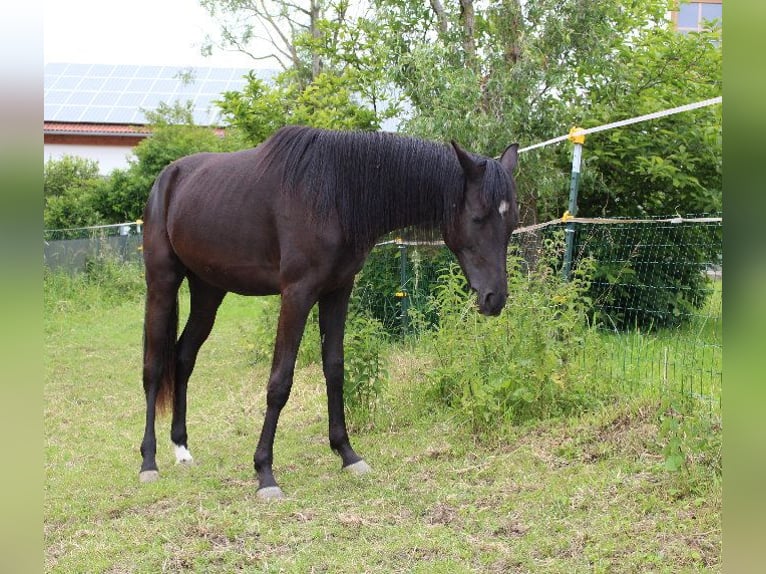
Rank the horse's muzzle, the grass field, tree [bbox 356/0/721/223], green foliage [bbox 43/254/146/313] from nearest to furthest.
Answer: the grass field, the horse's muzzle, tree [bbox 356/0/721/223], green foliage [bbox 43/254/146/313]

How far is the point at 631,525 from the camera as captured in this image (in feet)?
11.5

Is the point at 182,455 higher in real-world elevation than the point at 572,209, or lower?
lower

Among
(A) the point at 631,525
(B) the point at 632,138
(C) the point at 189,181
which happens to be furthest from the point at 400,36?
(A) the point at 631,525

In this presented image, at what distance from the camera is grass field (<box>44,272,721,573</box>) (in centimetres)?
334

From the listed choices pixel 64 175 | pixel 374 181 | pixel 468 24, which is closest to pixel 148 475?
pixel 374 181

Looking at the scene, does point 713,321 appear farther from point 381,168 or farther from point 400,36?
point 400,36

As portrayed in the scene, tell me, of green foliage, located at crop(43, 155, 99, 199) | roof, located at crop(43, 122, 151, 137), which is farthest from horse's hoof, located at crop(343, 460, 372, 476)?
roof, located at crop(43, 122, 151, 137)

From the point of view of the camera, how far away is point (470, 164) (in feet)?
13.7

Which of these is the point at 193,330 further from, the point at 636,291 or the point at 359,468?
the point at 636,291

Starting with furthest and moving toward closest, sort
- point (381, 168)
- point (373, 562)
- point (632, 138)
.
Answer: point (632, 138) < point (381, 168) < point (373, 562)

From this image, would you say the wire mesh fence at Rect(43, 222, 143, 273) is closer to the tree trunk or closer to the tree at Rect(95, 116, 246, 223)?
the tree at Rect(95, 116, 246, 223)

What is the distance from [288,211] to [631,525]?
2.60m

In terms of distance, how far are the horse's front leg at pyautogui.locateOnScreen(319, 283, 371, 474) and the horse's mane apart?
0.58 meters

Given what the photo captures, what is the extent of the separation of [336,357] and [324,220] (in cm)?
102
